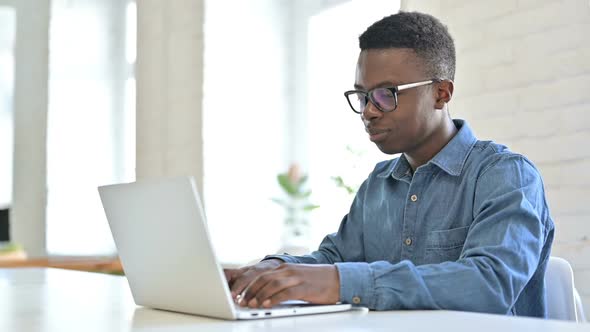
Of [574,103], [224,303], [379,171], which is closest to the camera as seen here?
[224,303]

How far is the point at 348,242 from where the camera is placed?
5.66 ft

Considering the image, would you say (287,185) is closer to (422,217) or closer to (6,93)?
(422,217)

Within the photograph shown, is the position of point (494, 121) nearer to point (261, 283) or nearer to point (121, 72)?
point (261, 283)

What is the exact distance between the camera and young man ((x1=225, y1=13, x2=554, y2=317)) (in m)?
1.14

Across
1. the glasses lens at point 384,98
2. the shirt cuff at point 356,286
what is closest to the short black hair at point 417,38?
the glasses lens at point 384,98

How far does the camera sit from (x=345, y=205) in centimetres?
358

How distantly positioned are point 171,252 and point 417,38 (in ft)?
2.40

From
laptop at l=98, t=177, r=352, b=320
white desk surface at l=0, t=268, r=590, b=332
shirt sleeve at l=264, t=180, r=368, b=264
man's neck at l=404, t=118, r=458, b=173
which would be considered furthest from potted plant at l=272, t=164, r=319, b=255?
laptop at l=98, t=177, r=352, b=320

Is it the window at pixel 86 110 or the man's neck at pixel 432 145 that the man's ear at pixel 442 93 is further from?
the window at pixel 86 110

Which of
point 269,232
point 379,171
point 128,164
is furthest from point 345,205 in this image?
point 128,164

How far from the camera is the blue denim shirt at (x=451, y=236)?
116 centimetres

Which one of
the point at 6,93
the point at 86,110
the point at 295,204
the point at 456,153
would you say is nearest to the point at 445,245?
the point at 456,153

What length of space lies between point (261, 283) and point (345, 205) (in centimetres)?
250

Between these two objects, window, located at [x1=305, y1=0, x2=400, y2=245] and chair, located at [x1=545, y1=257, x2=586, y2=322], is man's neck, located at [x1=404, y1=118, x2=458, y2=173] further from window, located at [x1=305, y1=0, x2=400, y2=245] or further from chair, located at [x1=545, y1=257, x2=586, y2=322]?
window, located at [x1=305, y1=0, x2=400, y2=245]
